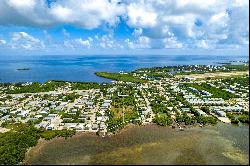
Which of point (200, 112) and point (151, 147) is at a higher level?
point (200, 112)

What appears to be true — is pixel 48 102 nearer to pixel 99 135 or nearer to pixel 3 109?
pixel 3 109

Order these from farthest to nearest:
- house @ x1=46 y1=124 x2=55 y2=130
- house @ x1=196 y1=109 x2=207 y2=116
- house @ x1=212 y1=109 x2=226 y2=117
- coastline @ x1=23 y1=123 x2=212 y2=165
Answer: house @ x1=196 y1=109 x2=207 y2=116 < house @ x1=212 y1=109 x2=226 y2=117 < house @ x1=46 y1=124 x2=55 y2=130 < coastline @ x1=23 y1=123 x2=212 y2=165

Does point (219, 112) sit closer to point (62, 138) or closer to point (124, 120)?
point (124, 120)

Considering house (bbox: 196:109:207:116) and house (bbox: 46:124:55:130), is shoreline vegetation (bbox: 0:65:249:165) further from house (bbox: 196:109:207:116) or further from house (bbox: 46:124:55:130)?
house (bbox: 46:124:55:130)

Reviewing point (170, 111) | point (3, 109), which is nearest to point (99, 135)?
point (170, 111)

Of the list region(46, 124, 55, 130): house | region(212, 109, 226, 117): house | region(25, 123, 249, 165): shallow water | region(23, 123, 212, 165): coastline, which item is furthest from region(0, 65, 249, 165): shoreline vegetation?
region(25, 123, 249, 165): shallow water

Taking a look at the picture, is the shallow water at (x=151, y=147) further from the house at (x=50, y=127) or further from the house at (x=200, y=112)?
the house at (x=200, y=112)

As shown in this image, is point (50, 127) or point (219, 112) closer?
point (50, 127)

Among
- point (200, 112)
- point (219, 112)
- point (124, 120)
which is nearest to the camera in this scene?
point (124, 120)

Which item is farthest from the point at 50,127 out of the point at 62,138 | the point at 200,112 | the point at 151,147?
the point at 200,112
